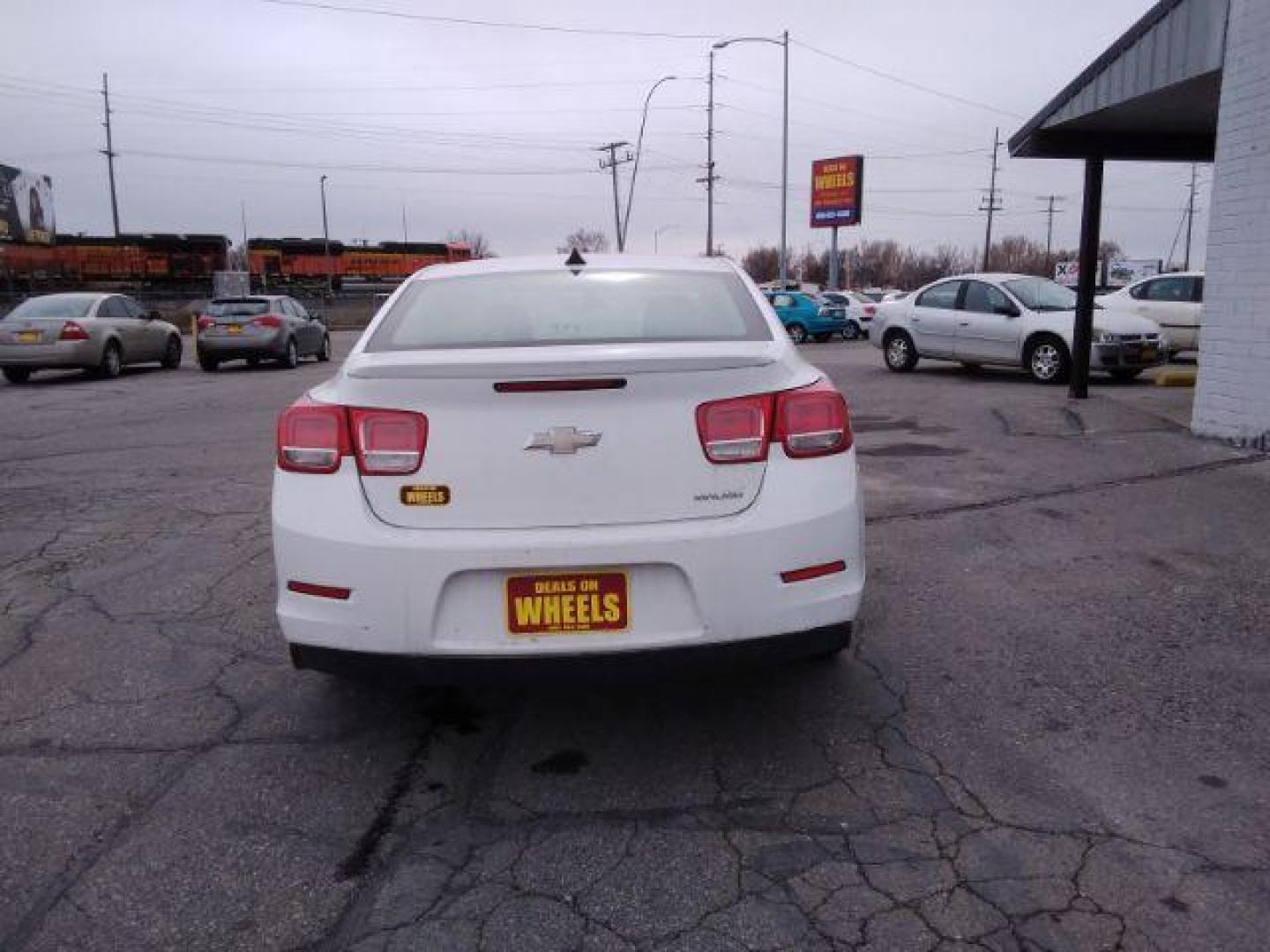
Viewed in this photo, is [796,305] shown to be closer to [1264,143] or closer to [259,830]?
[1264,143]

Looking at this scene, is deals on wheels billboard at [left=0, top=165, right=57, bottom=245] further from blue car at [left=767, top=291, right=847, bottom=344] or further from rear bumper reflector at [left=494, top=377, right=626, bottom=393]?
rear bumper reflector at [left=494, top=377, right=626, bottom=393]

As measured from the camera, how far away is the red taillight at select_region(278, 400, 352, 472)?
2979 mm

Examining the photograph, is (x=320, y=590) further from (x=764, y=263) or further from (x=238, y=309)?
(x=764, y=263)

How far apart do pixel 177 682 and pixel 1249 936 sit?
3531 millimetres

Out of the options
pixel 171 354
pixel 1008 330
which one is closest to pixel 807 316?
pixel 1008 330

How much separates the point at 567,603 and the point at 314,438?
0.92 m

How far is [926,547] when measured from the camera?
223 inches

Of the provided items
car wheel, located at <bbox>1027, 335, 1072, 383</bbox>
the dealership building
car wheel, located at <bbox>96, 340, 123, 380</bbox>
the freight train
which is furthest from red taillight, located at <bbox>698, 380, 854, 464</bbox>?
the freight train

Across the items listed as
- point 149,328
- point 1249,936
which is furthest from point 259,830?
point 149,328

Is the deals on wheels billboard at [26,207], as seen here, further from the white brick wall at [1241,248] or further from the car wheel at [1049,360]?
the white brick wall at [1241,248]

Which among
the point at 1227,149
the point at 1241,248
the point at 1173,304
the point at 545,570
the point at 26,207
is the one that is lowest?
the point at 545,570

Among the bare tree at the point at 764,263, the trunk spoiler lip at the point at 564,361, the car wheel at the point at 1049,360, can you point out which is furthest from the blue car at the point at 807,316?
the bare tree at the point at 764,263

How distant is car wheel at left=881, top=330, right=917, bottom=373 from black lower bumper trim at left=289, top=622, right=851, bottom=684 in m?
14.1

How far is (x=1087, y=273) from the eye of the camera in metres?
11.4
